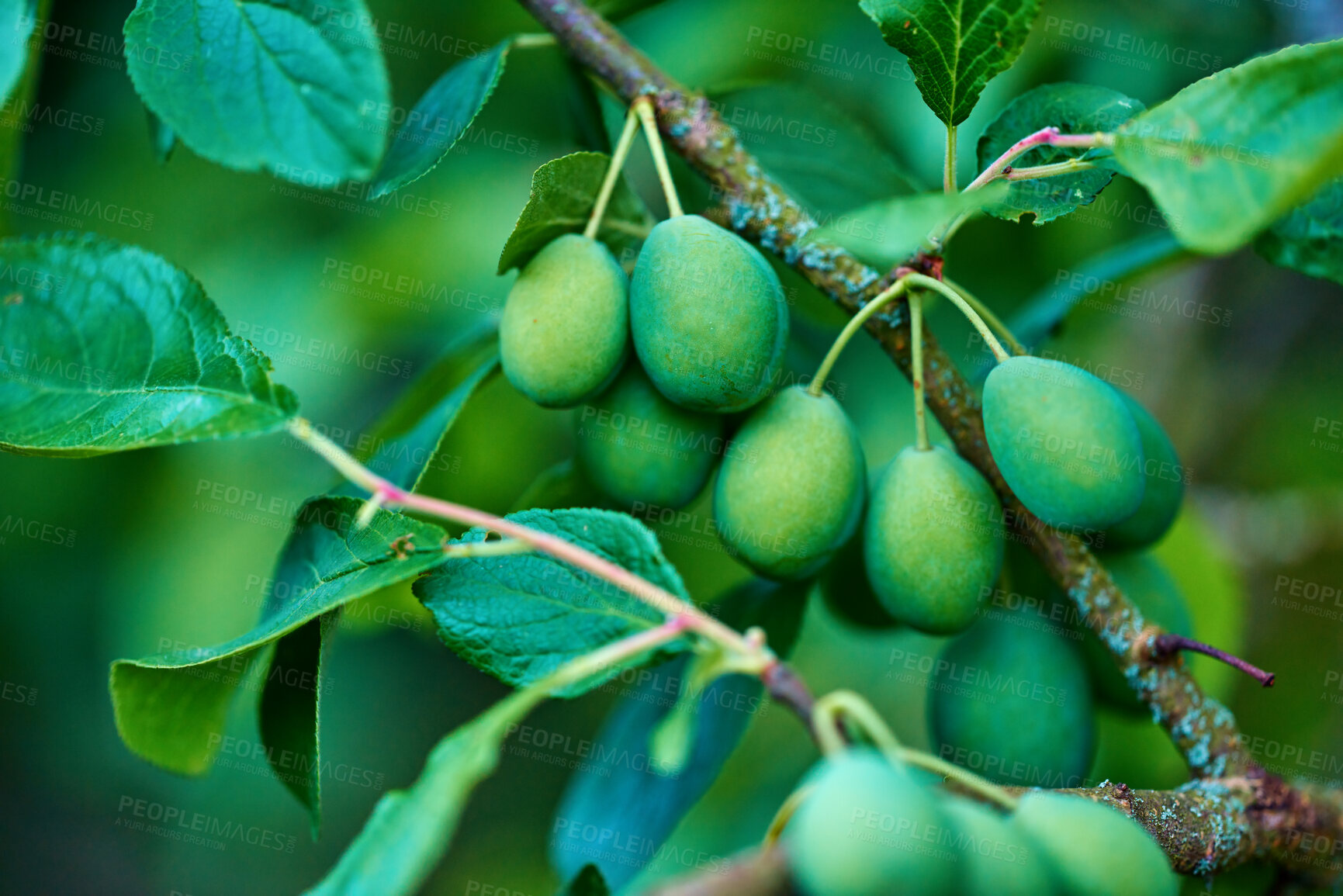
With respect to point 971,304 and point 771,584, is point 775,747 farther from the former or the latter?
point 971,304

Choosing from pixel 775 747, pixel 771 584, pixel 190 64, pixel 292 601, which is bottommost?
pixel 775 747

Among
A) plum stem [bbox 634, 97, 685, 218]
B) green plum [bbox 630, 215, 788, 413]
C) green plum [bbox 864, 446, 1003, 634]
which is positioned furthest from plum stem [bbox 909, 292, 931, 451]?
plum stem [bbox 634, 97, 685, 218]

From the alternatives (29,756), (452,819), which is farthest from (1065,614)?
(29,756)

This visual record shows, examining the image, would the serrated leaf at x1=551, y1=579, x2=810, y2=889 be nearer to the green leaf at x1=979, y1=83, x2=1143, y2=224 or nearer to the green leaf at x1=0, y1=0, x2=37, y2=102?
the green leaf at x1=979, y1=83, x2=1143, y2=224

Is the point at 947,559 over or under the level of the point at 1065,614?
over

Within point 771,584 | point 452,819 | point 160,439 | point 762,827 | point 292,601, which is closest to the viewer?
point 452,819
